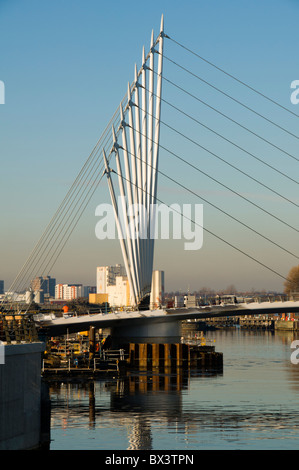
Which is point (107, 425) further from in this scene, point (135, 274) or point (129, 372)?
point (135, 274)

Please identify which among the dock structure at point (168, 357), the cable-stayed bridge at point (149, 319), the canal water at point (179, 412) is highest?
the cable-stayed bridge at point (149, 319)

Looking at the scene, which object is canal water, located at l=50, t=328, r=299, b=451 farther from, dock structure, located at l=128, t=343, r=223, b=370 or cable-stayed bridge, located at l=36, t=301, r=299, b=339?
cable-stayed bridge, located at l=36, t=301, r=299, b=339

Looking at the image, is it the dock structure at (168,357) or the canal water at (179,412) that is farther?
the dock structure at (168,357)

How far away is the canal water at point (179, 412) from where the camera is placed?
32.6 m

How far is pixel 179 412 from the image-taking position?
41.8 m

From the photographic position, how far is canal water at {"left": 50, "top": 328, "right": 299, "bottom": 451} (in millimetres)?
32594

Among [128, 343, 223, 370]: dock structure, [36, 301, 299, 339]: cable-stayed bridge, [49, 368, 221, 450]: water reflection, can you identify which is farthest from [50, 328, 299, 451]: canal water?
[36, 301, 299, 339]: cable-stayed bridge

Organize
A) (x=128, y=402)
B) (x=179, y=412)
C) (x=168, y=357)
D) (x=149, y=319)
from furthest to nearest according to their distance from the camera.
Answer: (x=149, y=319), (x=168, y=357), (x=128, y=402), (x=179, y=412)

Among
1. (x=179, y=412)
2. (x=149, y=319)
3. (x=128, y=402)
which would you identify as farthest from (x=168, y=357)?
(x=179, y=412)

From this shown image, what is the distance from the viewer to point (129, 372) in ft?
215

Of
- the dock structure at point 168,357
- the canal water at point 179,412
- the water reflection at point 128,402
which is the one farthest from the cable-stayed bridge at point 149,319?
the water reflection at point 128,402

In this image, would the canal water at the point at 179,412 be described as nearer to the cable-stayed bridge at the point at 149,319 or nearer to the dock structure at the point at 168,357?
the dock structure at the point at 168,357

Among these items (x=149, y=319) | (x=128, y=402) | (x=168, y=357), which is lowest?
(x=128, y=402)

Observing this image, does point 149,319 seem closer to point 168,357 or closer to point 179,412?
point 168,357
